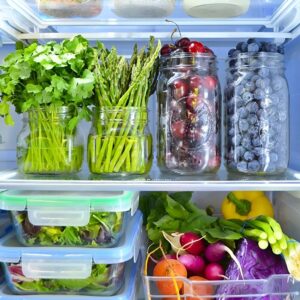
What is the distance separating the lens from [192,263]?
1180mm

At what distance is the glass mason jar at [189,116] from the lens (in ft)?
3.96

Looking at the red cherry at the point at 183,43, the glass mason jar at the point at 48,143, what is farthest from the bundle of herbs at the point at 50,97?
the red cherry at the point at 183,43

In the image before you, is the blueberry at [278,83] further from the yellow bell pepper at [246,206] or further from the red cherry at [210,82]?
the yellow bell pepper at [246,206]

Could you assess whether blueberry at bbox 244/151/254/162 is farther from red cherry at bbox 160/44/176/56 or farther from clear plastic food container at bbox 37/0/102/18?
clear plastic food container at bbox 37/0/102/18

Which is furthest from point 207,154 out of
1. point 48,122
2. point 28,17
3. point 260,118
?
point 28,17

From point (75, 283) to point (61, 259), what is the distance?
63 mm

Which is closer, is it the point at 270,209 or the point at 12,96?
the point at 12,96

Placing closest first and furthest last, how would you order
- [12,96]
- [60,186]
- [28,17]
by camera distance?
[60,186] → [12,96] → [28,17]

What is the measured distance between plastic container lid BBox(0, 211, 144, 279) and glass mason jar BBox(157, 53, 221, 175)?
254mm

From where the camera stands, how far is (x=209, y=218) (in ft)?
4.21

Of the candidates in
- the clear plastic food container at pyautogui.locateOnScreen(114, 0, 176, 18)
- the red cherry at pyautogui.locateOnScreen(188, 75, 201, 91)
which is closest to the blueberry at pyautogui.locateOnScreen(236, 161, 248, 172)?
the red cherry at pyautogui.locateOnScreen(188, 75, 201, 91)

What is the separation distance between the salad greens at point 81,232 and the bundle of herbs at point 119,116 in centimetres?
13

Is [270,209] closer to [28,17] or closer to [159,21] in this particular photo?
[159,21]

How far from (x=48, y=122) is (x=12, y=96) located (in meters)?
0.10
